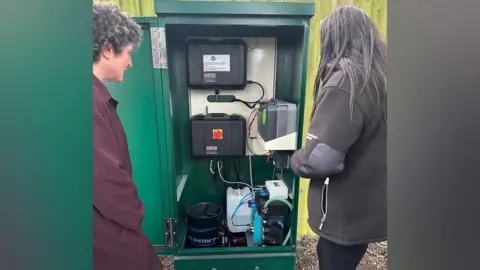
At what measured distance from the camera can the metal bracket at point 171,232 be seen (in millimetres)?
1735

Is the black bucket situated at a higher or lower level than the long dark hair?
lower

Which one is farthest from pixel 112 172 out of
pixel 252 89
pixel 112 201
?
pixel 252 89

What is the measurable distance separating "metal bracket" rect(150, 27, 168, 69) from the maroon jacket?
1.39 ft

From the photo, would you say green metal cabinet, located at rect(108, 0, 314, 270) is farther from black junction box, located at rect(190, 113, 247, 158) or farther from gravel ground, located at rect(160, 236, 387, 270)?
gravel ground, located at rect(160, 236, 387, 270)

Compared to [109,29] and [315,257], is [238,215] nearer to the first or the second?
[315,257]

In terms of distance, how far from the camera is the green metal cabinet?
140 cm

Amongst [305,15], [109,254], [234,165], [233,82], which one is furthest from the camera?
[234,165]

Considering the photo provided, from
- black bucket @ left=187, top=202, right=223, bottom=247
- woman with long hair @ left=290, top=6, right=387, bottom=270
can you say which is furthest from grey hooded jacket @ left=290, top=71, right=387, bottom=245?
black bucket @ left=187, top=202, right=223, bottom=247

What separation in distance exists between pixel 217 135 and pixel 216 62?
0.42 meters

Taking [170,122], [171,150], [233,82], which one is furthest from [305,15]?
[171,150]
